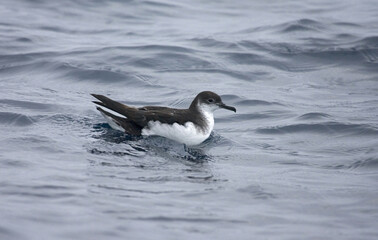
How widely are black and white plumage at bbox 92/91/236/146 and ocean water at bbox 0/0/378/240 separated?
0.72 feet

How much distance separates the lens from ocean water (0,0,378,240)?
6.90m

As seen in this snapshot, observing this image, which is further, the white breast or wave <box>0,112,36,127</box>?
wave <box>0,112,36,127</box>

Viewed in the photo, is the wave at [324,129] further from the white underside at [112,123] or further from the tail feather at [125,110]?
the white underside at [112,123]

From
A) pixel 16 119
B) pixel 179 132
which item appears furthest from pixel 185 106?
pixel 16 119

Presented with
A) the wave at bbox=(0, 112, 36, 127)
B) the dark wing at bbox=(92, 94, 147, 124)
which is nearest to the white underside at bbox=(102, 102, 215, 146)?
the dark wing at bbox=(92, 94, 147, 124)

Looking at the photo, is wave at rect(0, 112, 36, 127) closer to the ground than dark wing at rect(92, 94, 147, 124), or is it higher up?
closer to the ground

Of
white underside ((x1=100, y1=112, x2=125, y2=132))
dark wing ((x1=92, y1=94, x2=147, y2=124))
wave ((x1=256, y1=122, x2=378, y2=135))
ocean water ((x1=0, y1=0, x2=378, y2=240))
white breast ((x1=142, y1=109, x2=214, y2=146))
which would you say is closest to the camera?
ocean water ((x1=0, y1=0, x2=378, y2=240))

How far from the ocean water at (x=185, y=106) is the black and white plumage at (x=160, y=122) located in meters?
0.22

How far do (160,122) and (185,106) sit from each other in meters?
2.63

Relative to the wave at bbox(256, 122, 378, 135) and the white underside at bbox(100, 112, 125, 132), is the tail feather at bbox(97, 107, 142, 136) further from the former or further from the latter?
the wave at bbox(256, 122, 378, 135)

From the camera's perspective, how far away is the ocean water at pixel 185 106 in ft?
22.6

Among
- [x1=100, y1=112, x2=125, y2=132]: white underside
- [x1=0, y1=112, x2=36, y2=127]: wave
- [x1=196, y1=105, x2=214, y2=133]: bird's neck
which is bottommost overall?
[x1=0, y1=112, x2=36, y2=127]: wave

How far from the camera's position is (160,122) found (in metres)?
9.94

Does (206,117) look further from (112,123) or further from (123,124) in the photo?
(112,123)
